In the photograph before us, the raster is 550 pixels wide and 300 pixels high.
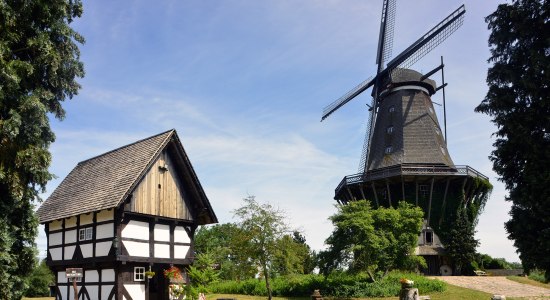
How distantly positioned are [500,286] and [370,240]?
10.4 meters

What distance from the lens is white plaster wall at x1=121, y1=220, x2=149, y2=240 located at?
22.4 meters

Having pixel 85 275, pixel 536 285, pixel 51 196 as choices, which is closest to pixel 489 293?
pixel 536 285

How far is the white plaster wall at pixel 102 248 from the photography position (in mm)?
22156

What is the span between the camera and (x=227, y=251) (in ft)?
99.4

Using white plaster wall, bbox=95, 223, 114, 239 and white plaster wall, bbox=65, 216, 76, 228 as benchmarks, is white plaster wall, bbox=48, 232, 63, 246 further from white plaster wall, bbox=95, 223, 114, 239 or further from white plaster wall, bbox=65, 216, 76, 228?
white plaster wall, bbox=95, 223, 114, 239

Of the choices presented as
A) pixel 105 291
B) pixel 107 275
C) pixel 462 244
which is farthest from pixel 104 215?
pixel 462 244

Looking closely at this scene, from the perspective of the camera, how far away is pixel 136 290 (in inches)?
886

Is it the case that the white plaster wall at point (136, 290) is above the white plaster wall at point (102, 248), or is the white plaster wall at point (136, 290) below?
below

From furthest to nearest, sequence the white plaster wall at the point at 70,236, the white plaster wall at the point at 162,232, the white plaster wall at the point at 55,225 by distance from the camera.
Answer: the white plaster wall at the point at 55,225, the white plaster wall at the point at 70,236, the white plaster wall at the point at 162,232

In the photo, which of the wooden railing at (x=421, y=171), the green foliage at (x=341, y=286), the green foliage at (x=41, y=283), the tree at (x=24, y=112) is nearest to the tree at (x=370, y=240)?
the green foliage at (x=341, y=286)

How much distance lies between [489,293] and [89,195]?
77.5 feet

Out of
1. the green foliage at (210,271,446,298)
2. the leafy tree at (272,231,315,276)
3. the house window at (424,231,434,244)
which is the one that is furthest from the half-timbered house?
the house window at (424,231,434,244)

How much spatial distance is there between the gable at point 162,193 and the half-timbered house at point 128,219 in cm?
5

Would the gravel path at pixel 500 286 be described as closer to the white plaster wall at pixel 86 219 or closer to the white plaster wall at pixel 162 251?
the white plaster wall at pixel 162 251
